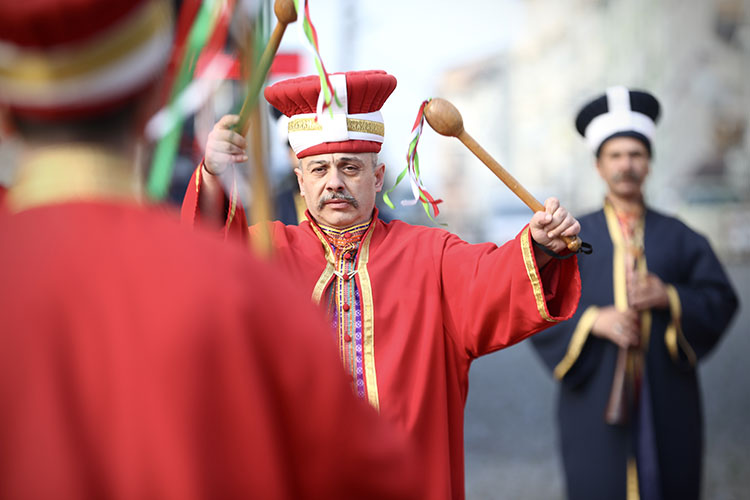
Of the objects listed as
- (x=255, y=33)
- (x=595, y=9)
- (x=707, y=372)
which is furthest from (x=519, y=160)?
(x=255, y=33)

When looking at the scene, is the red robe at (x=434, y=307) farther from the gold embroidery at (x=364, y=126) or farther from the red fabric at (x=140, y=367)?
the red fabric at (x=140, y=367)

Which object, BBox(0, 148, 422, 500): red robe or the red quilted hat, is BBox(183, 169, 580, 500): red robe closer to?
the red quilted hat

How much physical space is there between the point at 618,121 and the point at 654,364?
3.59 feet

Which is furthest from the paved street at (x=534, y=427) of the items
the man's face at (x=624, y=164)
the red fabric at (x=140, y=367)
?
the red fabric at (x=140, y=367)

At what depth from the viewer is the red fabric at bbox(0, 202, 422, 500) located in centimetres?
105

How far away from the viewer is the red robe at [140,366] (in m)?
1.05

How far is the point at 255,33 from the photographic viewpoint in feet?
5.68

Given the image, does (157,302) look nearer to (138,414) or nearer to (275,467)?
(138,414)

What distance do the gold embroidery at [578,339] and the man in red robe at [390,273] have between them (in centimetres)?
152

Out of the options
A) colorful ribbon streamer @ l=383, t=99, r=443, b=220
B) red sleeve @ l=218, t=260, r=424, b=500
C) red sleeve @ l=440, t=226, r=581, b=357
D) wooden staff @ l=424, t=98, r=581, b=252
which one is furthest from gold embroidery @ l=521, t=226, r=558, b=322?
red sleeve @ l=218, t=260, r=424, b=500

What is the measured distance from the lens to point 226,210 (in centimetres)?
267

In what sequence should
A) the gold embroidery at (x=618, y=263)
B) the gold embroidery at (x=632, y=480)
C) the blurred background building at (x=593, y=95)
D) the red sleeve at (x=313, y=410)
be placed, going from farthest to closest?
the blurred background building at (x=593, y=95), the gold embroidery at (x=618, y=263), the gold embroidery at (x=632, y=480), the red sleeve at (x=313, y=410)

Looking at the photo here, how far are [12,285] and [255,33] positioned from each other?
83 centimetres

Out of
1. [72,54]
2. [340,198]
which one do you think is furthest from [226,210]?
[72,54]
